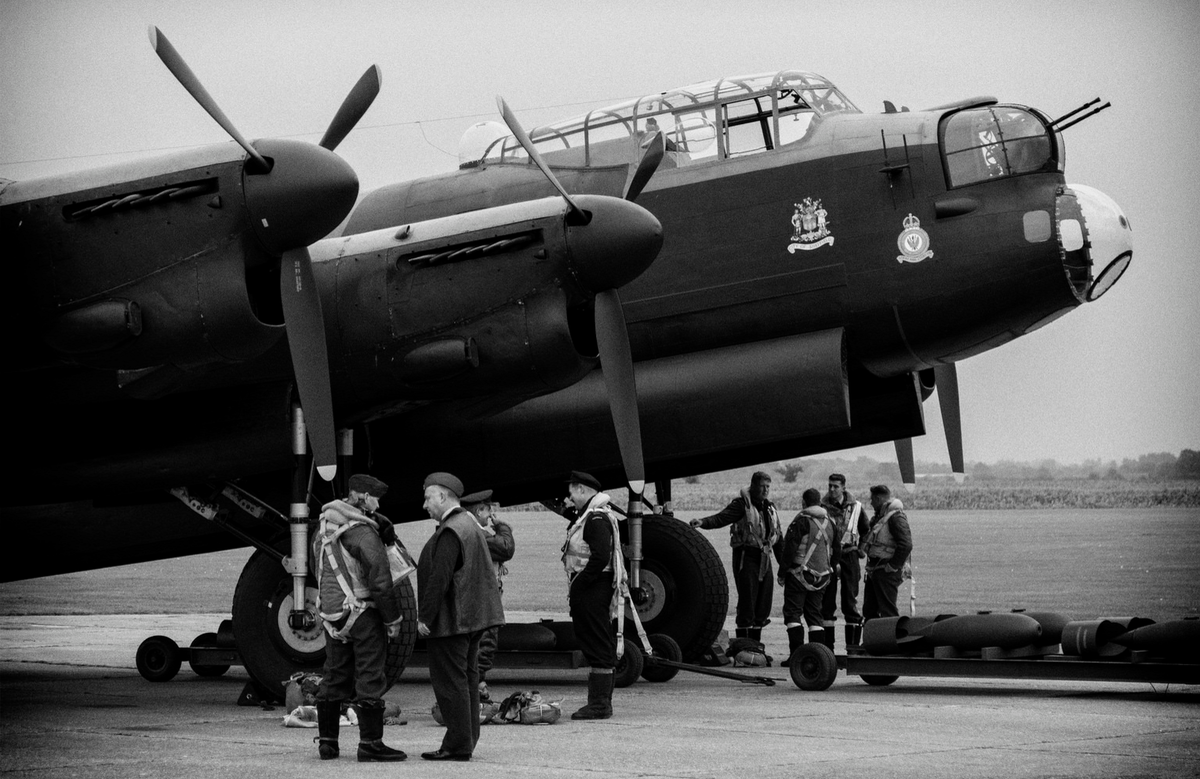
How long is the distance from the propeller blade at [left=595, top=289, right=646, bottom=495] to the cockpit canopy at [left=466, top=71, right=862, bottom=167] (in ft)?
8.99

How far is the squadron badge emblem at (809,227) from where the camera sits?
13186 mm

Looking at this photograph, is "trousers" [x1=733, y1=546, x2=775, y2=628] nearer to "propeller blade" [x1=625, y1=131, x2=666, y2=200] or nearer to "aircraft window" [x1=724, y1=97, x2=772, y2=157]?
"aircraft window" [x1=724, y1=97, x2=772, y2=157]

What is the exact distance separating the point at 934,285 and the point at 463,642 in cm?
599

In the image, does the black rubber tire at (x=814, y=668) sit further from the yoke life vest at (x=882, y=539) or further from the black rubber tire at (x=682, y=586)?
the yoke life vest at (x=882, y=539)

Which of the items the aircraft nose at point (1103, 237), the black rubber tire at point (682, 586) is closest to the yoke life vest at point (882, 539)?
the black rubber tire at point (682, 586)

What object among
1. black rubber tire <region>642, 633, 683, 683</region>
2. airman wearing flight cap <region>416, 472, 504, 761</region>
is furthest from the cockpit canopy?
airman wearing flight cap <region>416, 472, 504, 761</region>

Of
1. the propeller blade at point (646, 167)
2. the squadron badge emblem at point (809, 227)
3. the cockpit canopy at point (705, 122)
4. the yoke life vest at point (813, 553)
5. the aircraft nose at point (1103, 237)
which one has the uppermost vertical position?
the cockpit canopy at point (705, 122)

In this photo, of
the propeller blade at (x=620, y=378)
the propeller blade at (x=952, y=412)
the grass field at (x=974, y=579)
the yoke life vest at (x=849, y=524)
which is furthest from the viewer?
the grass field at (x=974, y=579)

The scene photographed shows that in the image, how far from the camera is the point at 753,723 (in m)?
10.4

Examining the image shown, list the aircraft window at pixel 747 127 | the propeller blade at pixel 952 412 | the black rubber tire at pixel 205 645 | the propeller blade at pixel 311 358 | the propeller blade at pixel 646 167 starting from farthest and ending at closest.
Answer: the propeller blade at pixel 952 412
the black rubber tire at pixel 205 645
the aircraft window at pixel 747 127
the propeller blade at pixel 646 167
the propeller blade at pixel 311 358

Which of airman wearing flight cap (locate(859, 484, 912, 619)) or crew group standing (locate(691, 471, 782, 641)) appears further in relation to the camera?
crew group standing (locate(691, 471, 782, 641))

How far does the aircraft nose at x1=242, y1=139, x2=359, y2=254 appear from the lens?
9.86 metres

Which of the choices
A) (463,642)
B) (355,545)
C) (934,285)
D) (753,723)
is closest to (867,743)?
(753,723)

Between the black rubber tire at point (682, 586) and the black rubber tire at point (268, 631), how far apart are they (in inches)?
122
